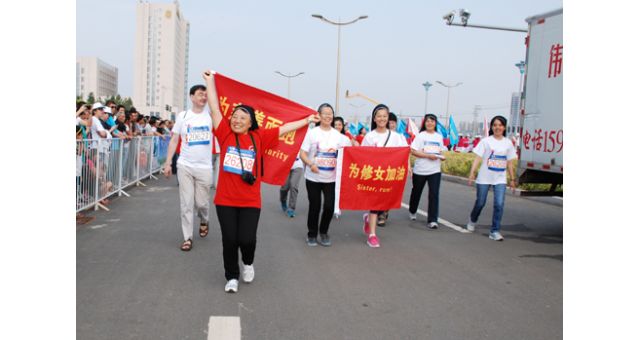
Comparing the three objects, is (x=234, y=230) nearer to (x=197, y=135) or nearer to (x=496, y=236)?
Result: (x=197, y=135)

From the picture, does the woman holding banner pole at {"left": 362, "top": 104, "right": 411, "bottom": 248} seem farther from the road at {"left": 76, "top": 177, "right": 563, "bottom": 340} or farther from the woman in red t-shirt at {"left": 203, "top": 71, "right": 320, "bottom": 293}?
the woman in red t-shirt at {"left": 203, "top": 71, "right": 320, "bottom": 293}

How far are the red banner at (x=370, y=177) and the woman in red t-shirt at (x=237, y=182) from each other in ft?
7.44

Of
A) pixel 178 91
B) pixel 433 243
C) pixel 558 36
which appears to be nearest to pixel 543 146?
pixel 558 36

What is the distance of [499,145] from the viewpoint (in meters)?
7.90

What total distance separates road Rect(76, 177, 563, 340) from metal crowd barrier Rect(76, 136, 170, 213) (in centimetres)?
56

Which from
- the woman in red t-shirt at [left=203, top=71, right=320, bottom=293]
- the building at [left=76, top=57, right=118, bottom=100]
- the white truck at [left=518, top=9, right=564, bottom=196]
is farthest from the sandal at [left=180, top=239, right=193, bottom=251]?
the building at [left=76, top=57, right=118, bottom=100]

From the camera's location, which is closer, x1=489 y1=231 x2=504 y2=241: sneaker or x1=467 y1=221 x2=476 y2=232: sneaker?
x1=489 y1=231 x2=504 y2=241: sneaker

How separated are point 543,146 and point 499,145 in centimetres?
60

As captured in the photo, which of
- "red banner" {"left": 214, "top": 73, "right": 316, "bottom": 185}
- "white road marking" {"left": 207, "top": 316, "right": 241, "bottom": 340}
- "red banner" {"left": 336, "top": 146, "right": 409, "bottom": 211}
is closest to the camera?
"white road marking" {"left": 207, "top": 316, "right": 241, "bottom": 340}

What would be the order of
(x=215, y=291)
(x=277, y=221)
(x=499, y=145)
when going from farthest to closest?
1. (x=277, y=221)
2. (x=499, y=145)
3. (x=215, y=291)

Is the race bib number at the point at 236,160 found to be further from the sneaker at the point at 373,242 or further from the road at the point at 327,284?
the sneaker at the point at 373,242

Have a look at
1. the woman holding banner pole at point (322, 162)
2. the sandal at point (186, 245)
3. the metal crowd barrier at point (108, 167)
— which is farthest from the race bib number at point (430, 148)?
the metal crowd barrier at point (108, 167)

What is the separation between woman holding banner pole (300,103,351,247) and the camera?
6.89 m

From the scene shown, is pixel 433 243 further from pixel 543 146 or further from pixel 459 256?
pixel 543 146
